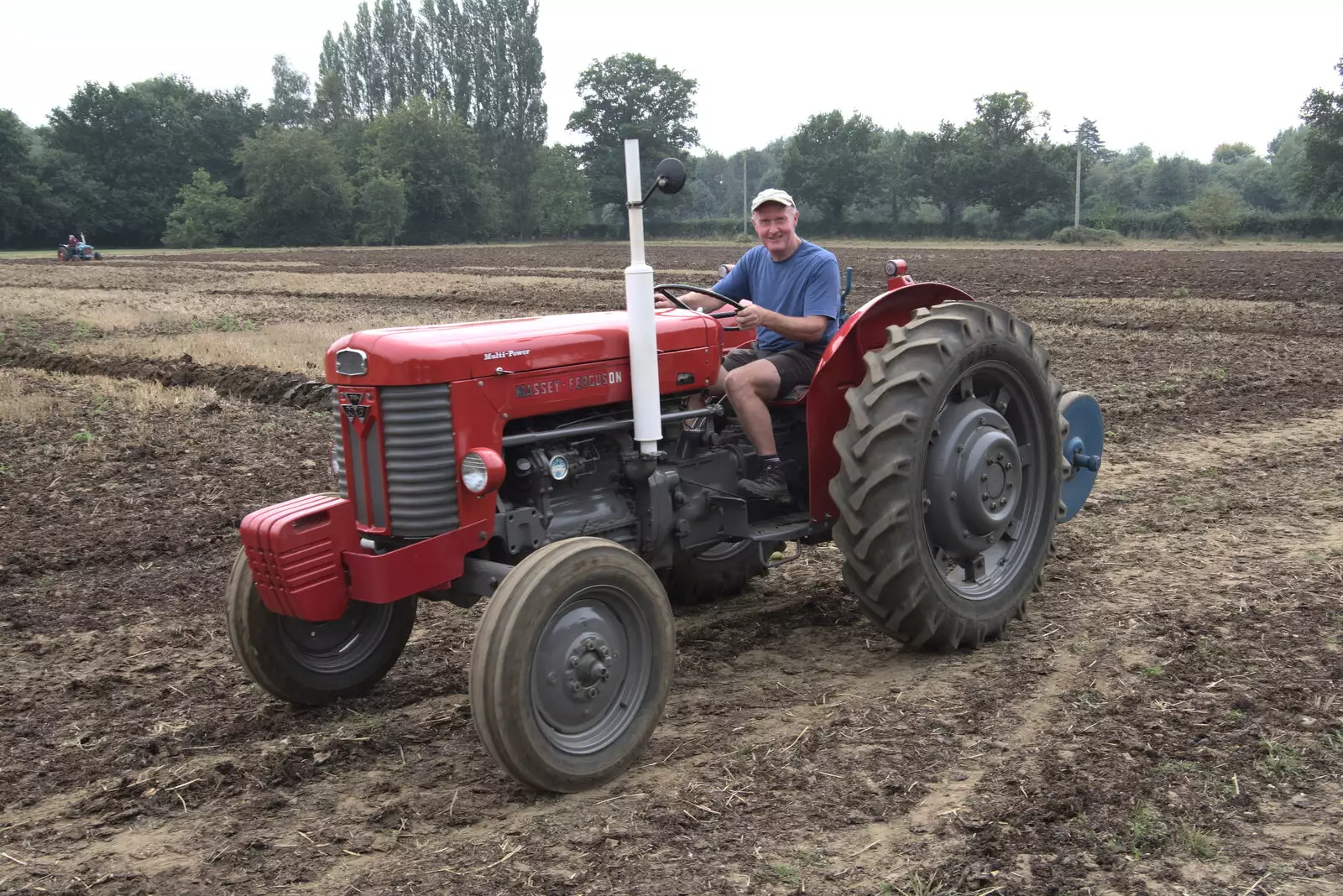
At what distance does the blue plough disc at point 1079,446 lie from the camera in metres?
5.68

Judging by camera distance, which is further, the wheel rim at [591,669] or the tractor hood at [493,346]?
the tractor hood at [493,346]

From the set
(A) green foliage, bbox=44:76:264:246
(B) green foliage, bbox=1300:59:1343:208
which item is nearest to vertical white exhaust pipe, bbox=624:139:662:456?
(B) green foliage, bbox=1300:59:1343:208

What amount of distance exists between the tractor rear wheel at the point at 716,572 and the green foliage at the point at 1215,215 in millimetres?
45303

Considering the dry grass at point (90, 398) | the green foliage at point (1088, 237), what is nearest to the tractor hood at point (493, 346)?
the dry grass at point (90, 398)

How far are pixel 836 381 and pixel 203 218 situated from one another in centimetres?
6285

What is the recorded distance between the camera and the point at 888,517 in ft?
14.2

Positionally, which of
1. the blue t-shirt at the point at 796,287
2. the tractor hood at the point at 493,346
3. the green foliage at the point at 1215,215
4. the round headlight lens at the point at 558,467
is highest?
the green foliage at the point at 1215,215

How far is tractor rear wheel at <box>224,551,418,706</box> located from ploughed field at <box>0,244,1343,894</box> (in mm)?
109

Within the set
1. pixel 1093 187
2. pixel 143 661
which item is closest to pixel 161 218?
pixel 1093 187

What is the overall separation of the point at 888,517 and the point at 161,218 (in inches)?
2722

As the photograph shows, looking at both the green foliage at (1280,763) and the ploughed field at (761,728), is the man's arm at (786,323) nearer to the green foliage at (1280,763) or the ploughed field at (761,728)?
the ploughed field at (761,728)

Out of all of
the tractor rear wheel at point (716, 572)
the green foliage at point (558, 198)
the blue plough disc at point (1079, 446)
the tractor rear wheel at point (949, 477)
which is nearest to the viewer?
the tractor rear wheel at point (949, 477)

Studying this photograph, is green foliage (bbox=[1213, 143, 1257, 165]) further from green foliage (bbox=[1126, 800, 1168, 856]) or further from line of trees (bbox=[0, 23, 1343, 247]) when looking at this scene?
green foliage (bbox=[1126, 800, 1168, 856])

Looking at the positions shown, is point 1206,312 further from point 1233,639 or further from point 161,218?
point 161,218
